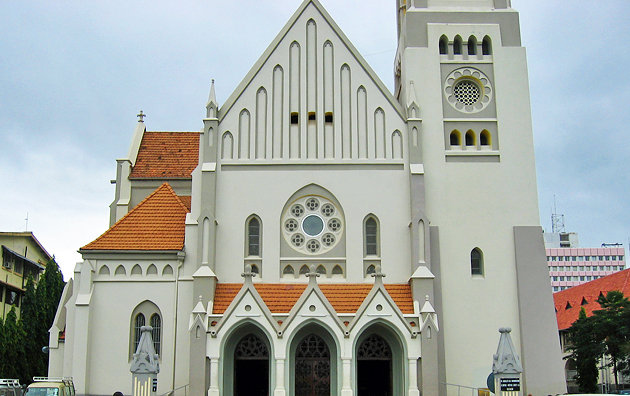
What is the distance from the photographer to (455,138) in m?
33.0

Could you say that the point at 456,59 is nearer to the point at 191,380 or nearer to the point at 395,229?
the point at 395,229

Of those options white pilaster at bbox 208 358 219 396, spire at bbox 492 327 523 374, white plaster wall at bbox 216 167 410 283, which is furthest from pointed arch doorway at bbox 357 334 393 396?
spire at bbox 492 327 523 374

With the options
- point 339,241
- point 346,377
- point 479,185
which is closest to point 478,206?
point 479,185

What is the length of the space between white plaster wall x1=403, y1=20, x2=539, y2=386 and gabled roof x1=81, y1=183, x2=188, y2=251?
10683mm

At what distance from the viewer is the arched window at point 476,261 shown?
103 ft

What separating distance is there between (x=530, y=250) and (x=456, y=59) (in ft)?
29.7

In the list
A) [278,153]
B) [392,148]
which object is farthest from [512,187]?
[278,153]

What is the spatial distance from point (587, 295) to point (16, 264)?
2046 inches

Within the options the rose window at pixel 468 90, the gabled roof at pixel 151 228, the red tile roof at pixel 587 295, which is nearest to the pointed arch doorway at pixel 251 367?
the gabled roof at pixel 151 228

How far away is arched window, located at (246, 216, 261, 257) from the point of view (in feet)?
102

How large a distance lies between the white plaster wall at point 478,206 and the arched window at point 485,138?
0.48m

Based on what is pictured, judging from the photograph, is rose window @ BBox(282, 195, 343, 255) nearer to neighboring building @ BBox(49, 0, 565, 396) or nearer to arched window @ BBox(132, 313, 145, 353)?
neighboring building @ BBox(49, 0, 565, 396)

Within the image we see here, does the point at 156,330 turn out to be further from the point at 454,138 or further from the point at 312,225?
the point at 454,138

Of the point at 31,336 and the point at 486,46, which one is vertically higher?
the point at 486,46
